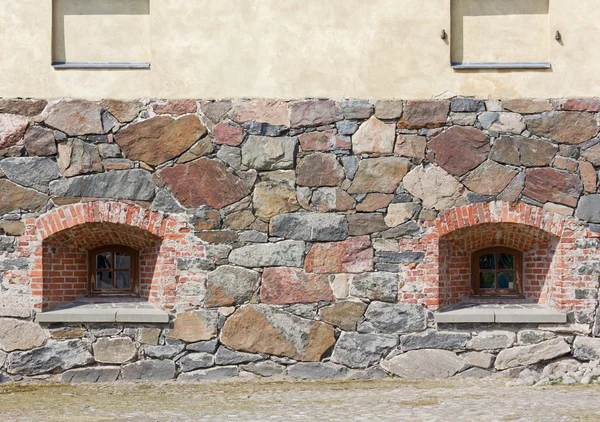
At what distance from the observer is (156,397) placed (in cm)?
830

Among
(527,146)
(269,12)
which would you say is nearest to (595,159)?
A: (527,146)

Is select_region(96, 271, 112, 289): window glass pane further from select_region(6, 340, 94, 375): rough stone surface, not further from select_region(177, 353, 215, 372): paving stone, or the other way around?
select_region(177, 353, 215, 372): paving stone

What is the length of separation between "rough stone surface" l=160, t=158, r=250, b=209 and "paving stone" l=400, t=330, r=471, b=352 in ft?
7.23

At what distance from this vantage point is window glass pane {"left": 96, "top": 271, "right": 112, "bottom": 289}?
961 cm

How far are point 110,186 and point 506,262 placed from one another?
421cm

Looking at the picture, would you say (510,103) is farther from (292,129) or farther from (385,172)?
(292,129)

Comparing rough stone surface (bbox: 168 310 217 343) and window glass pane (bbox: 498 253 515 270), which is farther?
window glass pane (bbox: 498 253 515 270)

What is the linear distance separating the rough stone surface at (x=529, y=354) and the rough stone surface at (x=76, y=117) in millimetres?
4638

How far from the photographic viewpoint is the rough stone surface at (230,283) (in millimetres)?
9125

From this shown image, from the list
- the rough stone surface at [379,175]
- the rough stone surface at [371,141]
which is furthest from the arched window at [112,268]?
the rough stone surface at [371,141]

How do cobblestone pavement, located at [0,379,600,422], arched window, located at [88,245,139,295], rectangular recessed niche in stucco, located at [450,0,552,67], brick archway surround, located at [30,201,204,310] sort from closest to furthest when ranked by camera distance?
cobblestone pavement, located at [0,379,600,422]
brick archway surround, located at [30,201,204,310]
rectangular recessed niche in stucco, located at [450,0,552,67]
arched window, located at [88,245,139,295]

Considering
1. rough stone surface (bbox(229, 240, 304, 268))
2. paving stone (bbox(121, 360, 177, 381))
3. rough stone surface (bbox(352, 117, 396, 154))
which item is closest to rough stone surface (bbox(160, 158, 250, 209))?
rough stone surface (bbox(229, 240, 304, 268))

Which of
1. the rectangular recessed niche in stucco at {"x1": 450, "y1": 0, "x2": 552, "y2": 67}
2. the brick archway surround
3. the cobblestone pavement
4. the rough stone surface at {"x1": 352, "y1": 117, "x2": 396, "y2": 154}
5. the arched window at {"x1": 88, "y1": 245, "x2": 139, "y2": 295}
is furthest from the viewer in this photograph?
the arched window at {"x1": 88, "y1": 245, "x2": 139, "y2": 295}

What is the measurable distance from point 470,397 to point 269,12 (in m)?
4.25
